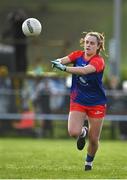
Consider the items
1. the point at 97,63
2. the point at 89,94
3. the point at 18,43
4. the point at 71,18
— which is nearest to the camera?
the point at 97,63

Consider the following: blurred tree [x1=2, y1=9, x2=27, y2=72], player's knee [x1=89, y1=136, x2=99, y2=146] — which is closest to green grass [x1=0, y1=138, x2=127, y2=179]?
player's knee [x1=89, y1=136, x2=99, y2=146]

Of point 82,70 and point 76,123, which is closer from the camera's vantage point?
point 82,70

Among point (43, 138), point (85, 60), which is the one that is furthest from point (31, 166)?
point (43, 138)

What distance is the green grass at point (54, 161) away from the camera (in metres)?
12.0

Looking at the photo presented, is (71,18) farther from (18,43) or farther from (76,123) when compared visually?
(76,123)

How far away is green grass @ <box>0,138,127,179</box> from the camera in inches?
472

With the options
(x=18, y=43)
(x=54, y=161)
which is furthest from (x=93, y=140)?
(x=18, y=43)

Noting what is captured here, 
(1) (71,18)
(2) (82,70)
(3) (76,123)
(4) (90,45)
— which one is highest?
(4) (90,45)

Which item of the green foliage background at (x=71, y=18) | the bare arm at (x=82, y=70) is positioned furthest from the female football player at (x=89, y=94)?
the green foliage background at (x=71, y=18)

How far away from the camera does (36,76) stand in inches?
921

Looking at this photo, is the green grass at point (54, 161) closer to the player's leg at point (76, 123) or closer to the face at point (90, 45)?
the player's leg at point (76, 123)

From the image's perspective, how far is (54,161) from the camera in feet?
47.6

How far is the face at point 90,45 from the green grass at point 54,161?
172 centimetres

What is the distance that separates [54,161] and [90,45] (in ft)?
8.86
